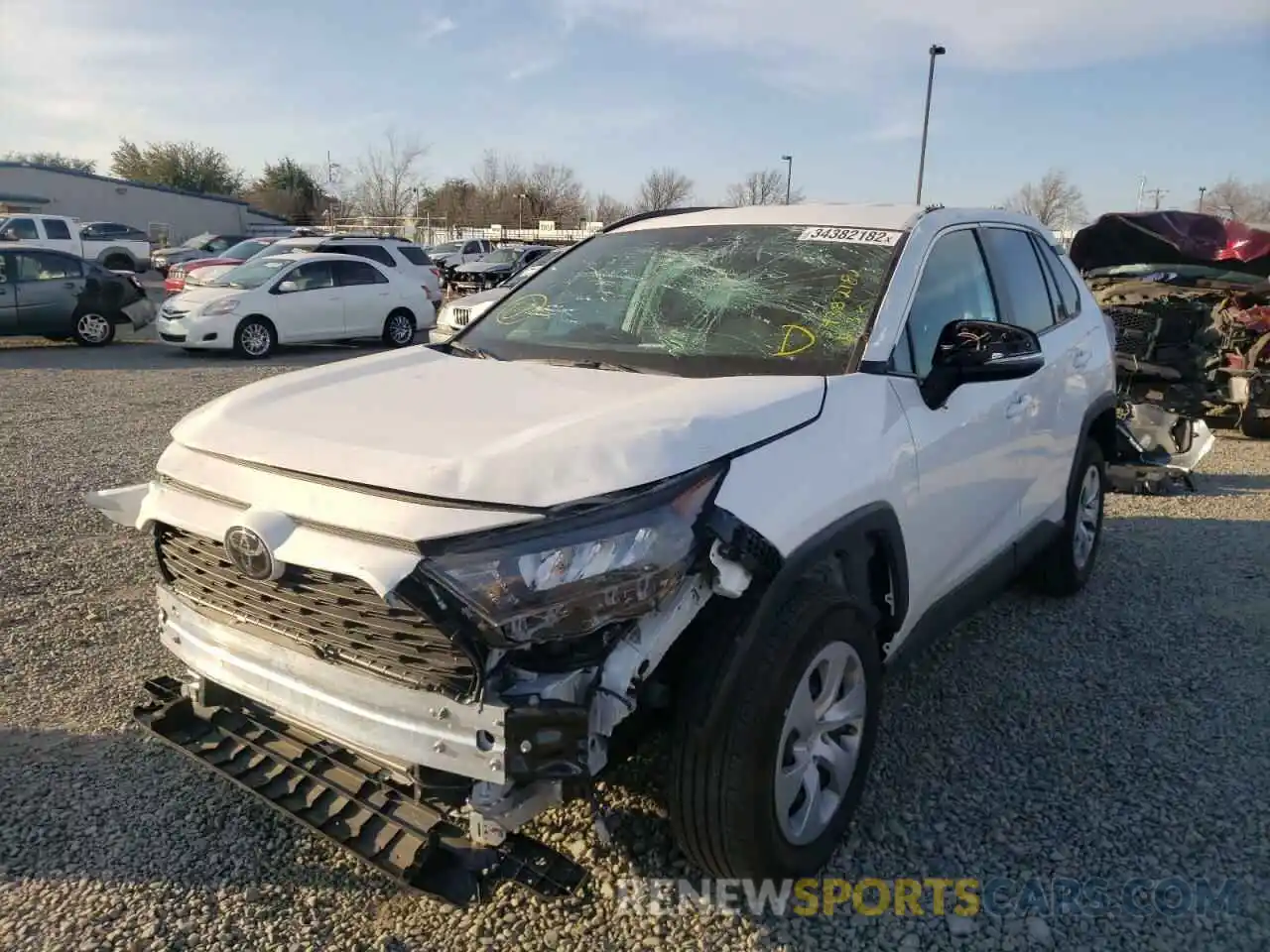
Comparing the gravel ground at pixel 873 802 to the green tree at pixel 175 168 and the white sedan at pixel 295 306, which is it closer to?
the white sedan at pixel 295 306

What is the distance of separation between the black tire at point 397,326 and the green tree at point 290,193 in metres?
49.7

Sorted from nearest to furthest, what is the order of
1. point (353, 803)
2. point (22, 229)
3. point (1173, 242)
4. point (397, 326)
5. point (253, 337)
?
point (353, 803), point (1173, 242), point (253, 337), point (397, 326), point (22, 229)

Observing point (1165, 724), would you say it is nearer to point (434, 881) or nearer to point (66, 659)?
point (434, 881)

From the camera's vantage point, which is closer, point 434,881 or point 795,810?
point 434,881

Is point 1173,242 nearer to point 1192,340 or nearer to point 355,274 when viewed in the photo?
point 1192,340

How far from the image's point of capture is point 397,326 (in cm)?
1692

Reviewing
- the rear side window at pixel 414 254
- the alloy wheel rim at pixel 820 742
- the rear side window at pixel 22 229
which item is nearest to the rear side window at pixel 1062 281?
the alloy wheel rim at pixel 820 742

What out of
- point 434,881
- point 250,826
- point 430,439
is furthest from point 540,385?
point 250,826

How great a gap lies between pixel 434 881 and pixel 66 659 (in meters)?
2.70

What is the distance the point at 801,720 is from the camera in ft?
8.28

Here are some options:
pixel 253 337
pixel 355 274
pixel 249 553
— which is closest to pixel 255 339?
pixel 253 337

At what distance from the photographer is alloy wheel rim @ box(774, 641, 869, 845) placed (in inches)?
98.4

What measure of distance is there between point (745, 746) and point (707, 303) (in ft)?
5.50

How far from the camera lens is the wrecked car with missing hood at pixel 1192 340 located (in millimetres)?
8914
